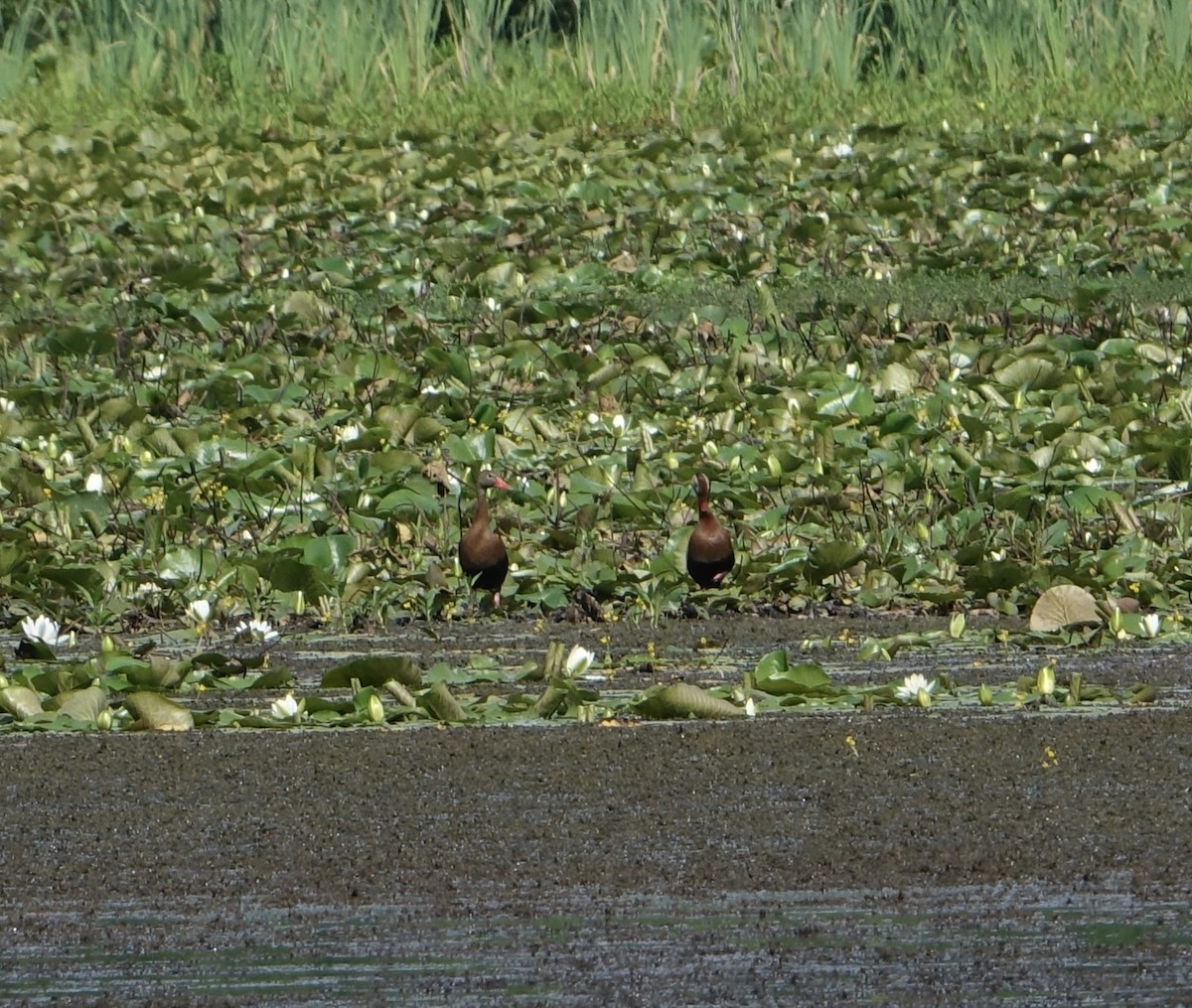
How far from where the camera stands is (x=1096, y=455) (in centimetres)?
730

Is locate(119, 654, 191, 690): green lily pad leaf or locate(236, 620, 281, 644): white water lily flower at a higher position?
locate(119, 654, 191, 690): green lily pad leaf

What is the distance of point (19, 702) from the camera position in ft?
16.0

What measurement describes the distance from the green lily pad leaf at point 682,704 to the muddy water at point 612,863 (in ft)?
0.13

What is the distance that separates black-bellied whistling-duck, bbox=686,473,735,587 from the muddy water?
50.9 inches

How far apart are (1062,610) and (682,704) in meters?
1.22

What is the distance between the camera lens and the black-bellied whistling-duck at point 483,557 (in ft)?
20.0

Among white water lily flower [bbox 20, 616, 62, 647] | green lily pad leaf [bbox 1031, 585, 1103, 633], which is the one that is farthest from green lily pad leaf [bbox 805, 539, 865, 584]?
white water lily flower [bbox 20, 616, 62, 647]

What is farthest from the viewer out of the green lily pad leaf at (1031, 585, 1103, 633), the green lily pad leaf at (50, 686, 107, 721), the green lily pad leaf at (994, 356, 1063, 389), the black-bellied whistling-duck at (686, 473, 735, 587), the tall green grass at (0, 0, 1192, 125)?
the tall green grass at (0, 0, 1192, 125)

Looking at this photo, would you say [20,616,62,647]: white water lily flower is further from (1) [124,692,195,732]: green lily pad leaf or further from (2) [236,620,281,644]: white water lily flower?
(1) [124,692,195,732]: green lily pad leaf

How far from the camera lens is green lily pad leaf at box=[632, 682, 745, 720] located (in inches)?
187

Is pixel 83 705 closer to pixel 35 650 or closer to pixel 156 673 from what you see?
pixel 156 673

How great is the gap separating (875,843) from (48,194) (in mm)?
9165

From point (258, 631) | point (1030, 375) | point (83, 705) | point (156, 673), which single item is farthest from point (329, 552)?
point (1030, 375)

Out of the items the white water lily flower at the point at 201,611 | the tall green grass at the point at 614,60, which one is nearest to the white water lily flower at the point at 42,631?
the white water lily flower at the point at 201,611
